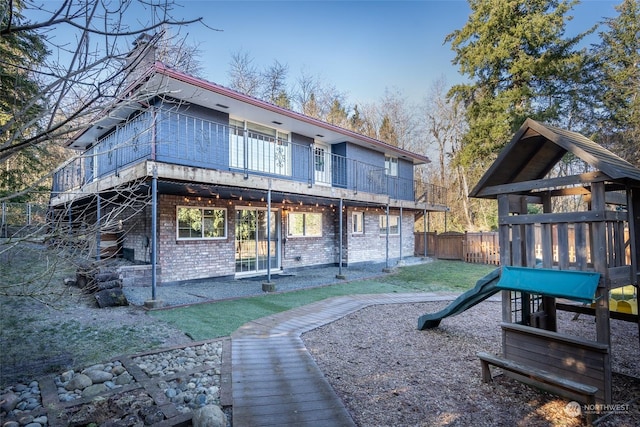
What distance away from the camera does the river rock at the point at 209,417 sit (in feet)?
9.55

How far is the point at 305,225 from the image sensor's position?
14344mm

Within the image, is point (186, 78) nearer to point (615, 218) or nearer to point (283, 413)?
point (283, 413)

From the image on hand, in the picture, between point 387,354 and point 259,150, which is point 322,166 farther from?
point 387,354

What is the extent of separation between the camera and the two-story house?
898cm

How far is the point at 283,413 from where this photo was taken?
3291 mm

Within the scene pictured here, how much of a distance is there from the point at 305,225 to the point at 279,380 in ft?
34.2

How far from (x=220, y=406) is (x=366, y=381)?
1679 mm

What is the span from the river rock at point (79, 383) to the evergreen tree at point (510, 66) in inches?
759

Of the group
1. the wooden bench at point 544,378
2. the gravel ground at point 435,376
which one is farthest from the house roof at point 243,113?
the wooden bench at point 544,378

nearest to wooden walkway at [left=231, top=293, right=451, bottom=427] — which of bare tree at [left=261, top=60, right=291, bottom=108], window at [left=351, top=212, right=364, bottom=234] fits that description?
window at [left=351, top=212, right=364, bottom=234]

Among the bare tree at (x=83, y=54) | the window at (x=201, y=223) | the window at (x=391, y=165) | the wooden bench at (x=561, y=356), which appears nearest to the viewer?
the bare tree at (x=83, y=54)

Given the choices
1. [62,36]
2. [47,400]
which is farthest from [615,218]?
[47,400]

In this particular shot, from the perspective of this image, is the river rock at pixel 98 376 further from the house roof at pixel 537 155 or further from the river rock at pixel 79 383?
the house roof at pixel 537 155

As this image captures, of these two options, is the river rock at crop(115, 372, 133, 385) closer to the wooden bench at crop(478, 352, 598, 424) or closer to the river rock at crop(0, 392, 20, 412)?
the river rock at crop(0, 392, 20, 412)
